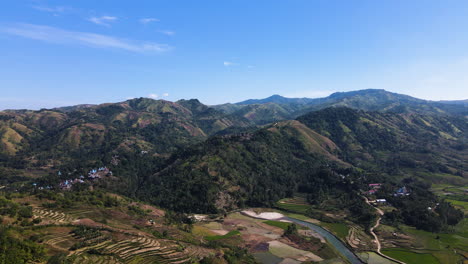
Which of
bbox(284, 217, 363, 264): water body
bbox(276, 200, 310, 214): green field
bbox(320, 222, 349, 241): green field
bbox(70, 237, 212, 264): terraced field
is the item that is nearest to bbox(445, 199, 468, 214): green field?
bbox(320, 222, 349, 241): green field

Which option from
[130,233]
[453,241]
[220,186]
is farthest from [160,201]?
[453,241]

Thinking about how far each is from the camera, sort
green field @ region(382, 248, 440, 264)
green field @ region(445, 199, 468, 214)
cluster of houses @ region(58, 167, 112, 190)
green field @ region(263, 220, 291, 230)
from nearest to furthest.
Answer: green field @ region(382, 248, 440, 264)
green field @ region(263, 220, 291, 230)
green field @ region(445, 199, 468, 214)
cluster of houses @ region(58, 167, 112, 190)

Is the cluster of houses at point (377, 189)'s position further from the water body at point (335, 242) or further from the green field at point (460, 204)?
the water body at point (335, 242)

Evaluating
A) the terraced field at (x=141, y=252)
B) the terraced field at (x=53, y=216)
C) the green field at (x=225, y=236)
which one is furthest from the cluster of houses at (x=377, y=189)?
the terraced field at (x=53, y=216)

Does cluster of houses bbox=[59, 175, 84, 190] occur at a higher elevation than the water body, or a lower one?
higher

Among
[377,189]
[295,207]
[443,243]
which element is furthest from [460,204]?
[295,207]

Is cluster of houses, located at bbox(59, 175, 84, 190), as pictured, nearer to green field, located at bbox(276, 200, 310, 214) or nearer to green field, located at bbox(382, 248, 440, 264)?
green field, located at bbox(276, 200, 310, 214)
